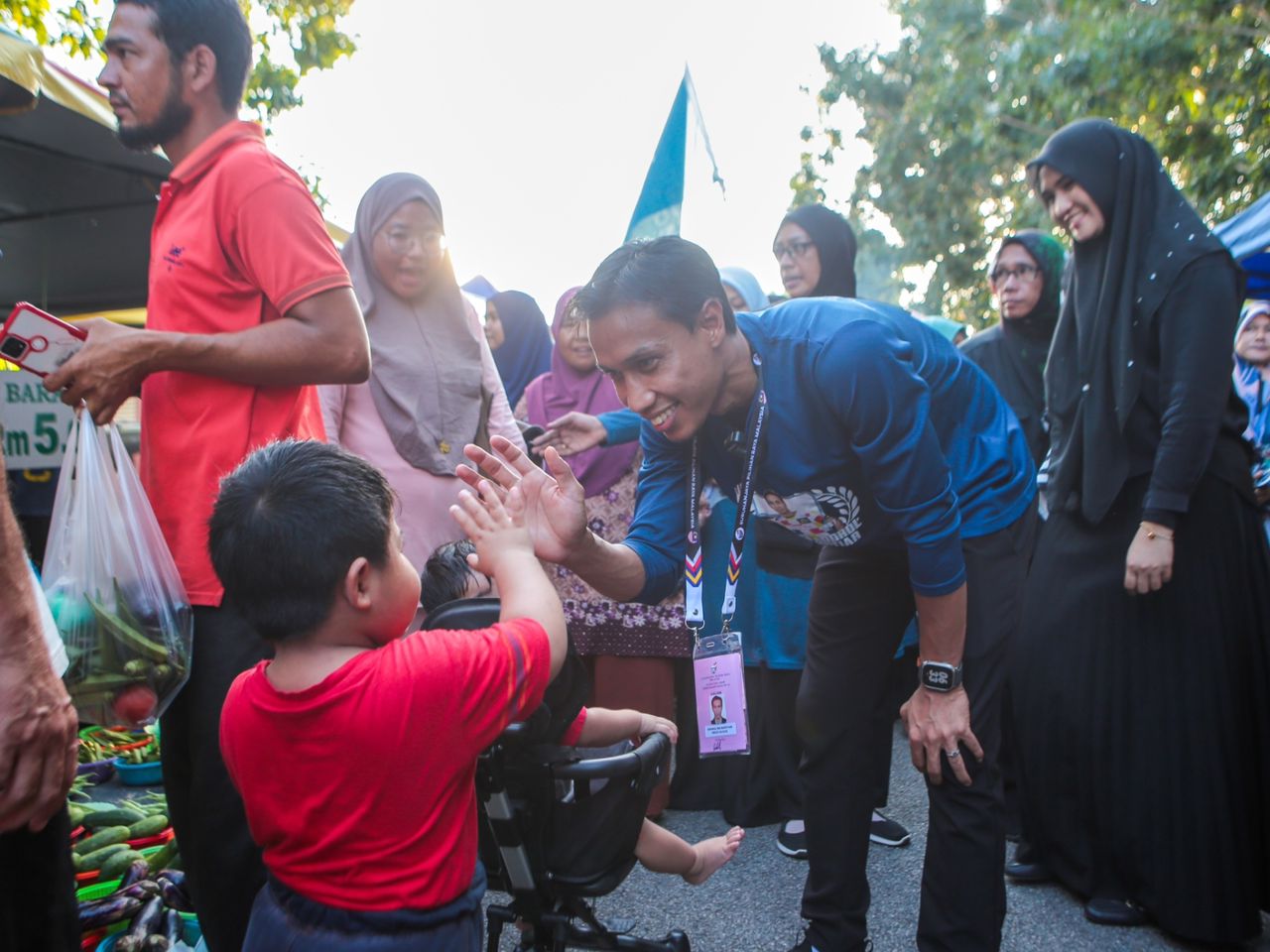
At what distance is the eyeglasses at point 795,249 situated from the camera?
3.90 m

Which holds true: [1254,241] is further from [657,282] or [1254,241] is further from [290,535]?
[290,535]

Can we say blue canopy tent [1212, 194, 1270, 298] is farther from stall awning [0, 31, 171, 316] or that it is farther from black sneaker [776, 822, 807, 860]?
stall awning [0, 31, 171, 316]

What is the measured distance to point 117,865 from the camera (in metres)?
2.76

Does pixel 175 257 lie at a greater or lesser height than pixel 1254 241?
lesser

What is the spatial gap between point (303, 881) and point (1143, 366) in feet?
8.04

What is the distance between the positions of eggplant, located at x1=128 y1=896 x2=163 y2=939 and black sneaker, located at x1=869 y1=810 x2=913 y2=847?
224 cm

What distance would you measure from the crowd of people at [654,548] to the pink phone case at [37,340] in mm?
62

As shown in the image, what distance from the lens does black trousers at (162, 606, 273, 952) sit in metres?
1.74

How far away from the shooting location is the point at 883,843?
335 centimetres

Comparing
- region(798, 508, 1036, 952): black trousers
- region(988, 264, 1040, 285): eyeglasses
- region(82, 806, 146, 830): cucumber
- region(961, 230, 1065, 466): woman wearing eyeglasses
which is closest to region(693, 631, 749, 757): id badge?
region(798, 508, 1036, 952): black trousers

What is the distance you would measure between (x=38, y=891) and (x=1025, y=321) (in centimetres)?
383

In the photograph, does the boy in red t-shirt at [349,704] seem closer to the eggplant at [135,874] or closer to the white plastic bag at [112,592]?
the white plastic bag at [112,592]

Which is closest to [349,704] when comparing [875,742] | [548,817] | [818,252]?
[548,817]

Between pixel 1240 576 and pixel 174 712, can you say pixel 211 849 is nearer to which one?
pixel 174 712
